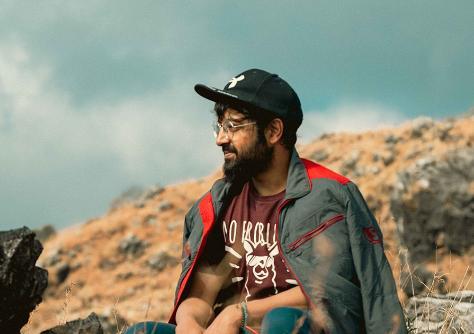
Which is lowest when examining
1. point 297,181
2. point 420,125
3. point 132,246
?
point 297,181

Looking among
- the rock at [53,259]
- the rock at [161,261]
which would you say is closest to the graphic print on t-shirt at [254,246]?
the rock at [161,261]

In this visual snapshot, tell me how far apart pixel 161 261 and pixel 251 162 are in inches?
834

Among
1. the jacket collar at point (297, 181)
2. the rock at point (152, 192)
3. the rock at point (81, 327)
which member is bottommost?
the rock at point (81, 327)

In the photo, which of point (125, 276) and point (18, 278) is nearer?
point (18, 278)

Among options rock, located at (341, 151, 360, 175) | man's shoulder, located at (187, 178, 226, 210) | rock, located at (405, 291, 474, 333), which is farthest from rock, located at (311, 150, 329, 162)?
man's shoulder, located at (187, 178, 226, 210)

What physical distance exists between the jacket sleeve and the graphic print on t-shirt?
360 millimetres

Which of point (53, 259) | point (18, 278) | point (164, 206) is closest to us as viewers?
point (18, 278)

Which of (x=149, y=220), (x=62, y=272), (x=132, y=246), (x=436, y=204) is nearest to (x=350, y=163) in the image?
(x=149, y=220)

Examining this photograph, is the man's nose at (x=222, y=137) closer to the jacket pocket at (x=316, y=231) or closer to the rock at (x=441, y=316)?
the jacket pocket at (x=316, y=231)

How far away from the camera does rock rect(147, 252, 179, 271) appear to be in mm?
24234

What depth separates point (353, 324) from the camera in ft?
10.8

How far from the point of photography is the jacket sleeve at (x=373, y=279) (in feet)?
10.6

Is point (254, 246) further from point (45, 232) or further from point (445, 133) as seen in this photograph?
point (45, 232)

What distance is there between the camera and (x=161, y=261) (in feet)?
80.1
